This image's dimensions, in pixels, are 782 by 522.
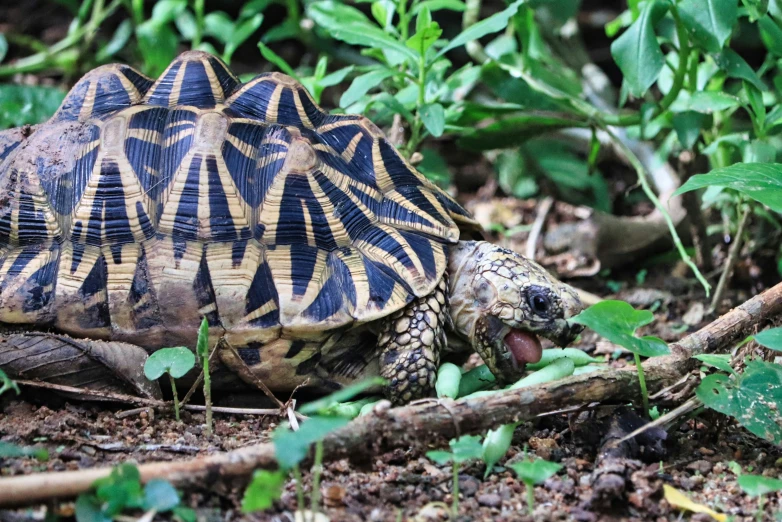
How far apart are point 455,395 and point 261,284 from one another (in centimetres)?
85

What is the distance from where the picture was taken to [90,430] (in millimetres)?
2664

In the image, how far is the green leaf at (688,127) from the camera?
3924 mm

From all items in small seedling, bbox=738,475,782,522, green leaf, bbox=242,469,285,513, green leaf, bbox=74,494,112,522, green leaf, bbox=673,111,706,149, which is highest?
green leaf, bbox=673,111,706,149

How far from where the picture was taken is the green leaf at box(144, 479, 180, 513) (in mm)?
1897

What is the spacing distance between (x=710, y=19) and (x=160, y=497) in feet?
10.2

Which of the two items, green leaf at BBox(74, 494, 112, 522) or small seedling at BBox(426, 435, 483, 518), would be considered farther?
small seedling at BBox(426, 435, 483, 518)

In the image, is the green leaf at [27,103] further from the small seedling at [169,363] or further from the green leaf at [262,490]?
the green leaf at [262,490]

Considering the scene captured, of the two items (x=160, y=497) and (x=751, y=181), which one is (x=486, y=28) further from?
(x=160, y=497)

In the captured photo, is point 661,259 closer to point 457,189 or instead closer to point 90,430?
point 457,189

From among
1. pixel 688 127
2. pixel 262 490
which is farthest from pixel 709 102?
pixel 262 490

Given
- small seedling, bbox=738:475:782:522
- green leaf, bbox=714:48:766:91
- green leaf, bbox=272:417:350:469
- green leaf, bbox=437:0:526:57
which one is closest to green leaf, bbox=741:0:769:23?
green leaf, bbox=714:48:766:91

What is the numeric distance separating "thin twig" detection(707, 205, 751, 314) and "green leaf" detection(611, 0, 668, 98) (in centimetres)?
89

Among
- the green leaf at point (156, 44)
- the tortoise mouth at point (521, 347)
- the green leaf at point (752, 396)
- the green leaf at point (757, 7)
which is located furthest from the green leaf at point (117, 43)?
the green leaf at point (752, 396)

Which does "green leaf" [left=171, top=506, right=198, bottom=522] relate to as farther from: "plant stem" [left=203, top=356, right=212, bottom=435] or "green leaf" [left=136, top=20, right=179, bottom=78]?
"green leaf" [left=136, top=20, right=179, bottom=78]
